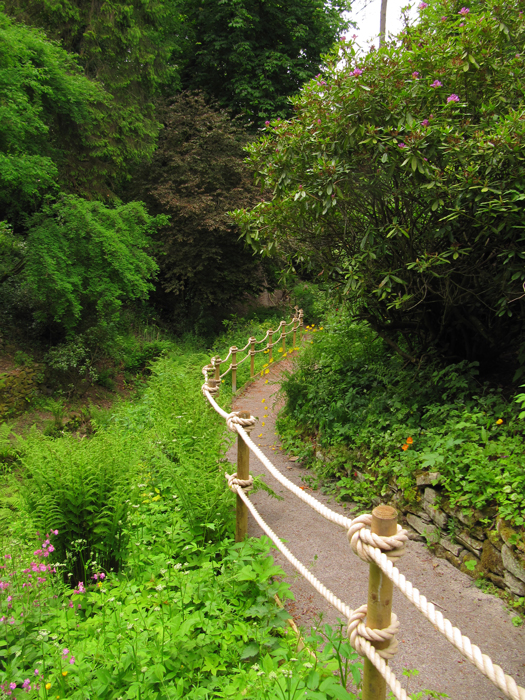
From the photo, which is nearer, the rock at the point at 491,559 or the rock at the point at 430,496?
the rock at the point at 491,559

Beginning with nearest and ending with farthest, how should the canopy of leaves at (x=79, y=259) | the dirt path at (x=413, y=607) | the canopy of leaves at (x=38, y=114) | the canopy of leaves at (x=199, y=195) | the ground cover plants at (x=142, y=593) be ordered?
the ground cover plants at (x=142, y=593) < the dirt path at (x=413, y=607) < the canopy of leaves at (x=38, y=114) < the canopy of leaves at (x=79, y=259) < the canopy of leaves at (x=199, y=195)

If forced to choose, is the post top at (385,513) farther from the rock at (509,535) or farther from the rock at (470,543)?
the rock at (470,543)

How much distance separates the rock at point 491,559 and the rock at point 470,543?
0.17ft

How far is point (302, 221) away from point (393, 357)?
90.0 inches

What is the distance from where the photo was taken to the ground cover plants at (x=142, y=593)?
6.94ft

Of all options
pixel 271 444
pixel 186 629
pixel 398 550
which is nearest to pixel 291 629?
pixel 186 629

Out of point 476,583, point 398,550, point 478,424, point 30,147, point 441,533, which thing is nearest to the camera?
point 398,550

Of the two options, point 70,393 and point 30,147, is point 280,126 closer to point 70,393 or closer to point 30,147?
point 30,147

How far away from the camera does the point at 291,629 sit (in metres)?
2.71

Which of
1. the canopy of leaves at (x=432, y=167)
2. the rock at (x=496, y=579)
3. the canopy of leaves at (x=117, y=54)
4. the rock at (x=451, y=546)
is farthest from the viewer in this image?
the canopy of leaves at (x=117, y=54)

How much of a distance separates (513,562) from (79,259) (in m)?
10.4

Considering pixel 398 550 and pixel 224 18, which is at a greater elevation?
pixel 224 18

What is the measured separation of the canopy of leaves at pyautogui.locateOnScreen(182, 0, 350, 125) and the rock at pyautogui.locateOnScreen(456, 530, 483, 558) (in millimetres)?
15719

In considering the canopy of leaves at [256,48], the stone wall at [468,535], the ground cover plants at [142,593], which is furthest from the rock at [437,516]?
the canopy of leaves at [256,48]
